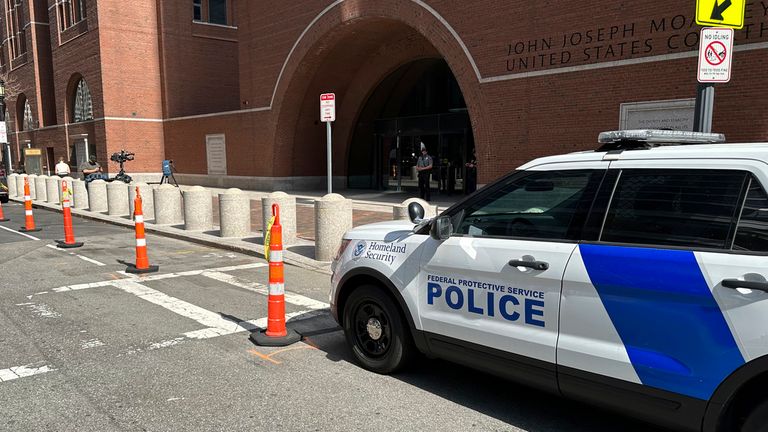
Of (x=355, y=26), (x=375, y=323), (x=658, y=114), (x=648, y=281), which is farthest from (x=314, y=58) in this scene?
(x=648, y=281)

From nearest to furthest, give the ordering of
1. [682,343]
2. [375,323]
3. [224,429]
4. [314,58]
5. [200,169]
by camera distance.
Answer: [682,343], [224,429], [375,323], [314,58], [200,169]

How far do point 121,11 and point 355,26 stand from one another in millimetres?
18230

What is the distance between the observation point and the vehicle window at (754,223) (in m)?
2.75

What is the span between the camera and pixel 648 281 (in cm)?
300

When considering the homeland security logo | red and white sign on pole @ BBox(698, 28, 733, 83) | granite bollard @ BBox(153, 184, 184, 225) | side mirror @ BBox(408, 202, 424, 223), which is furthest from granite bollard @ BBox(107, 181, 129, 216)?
red and white sign on pole @ BBox(698, 28, 733, 83)

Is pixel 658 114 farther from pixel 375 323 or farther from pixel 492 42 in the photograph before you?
pixel 375 323

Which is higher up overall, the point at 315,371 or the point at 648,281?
the point at 648,281

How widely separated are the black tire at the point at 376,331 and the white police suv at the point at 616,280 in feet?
0.14

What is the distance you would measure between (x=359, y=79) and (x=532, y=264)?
22272 mm

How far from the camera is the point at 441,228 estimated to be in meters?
4.00

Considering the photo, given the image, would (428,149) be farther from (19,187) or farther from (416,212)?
(416,212)

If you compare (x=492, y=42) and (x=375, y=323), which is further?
(x=492, y=42)

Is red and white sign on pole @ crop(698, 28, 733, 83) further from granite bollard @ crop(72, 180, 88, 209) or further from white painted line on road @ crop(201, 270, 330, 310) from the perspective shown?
granite bollard @ crop(72, 180, 88, 209)

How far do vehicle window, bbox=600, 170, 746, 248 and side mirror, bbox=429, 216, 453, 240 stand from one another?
1.10m
